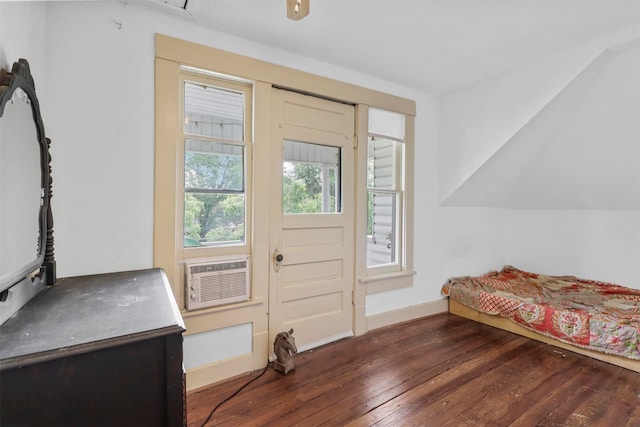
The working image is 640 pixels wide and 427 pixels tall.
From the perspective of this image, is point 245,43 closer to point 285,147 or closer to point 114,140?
point 285,147

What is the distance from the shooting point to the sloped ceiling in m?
2.39

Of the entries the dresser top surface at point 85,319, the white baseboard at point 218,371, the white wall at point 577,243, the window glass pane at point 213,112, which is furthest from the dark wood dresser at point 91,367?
the white wall at point 577,243

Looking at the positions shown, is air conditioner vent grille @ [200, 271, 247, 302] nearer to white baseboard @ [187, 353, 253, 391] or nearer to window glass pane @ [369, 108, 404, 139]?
white baseboard @ [187, 353, 253, 391]

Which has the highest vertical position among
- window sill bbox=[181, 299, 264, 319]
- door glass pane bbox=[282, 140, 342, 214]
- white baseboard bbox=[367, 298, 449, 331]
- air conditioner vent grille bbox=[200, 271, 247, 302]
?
door glass pane bbox=[282, 140, 342, 214]

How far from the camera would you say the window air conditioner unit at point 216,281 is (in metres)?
2.06

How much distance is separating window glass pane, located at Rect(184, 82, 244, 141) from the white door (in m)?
0.28

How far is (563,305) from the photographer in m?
2.80

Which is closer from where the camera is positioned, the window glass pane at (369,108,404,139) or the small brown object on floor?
the small brown object on floor

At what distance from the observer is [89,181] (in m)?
1.80

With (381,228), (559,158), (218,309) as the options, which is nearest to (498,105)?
(559,158)

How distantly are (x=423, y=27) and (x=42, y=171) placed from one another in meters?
2.34

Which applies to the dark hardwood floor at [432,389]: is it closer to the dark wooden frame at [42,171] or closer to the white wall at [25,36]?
the dark wooden frame at [42,171]

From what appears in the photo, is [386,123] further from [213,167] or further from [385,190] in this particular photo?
[213,167]

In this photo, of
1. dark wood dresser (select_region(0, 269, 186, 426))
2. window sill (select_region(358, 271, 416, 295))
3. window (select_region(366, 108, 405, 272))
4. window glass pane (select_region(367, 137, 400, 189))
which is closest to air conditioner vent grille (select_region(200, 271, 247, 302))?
dark wood dresser (select_region(0, 269, 186, 426))
